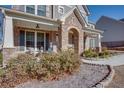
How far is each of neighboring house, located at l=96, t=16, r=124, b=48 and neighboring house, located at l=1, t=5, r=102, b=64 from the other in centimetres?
1603

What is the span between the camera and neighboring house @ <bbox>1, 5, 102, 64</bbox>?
1195 centimetres

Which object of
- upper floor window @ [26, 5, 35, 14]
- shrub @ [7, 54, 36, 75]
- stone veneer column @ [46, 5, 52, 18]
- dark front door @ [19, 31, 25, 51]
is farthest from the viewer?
stone veneer column @ [46, 5, 52, 18]

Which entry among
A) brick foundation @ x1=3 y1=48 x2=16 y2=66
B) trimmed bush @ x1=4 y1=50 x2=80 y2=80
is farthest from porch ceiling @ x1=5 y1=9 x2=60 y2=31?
trimmed bush @ x1=4 y1=50 x2=80 y2=80

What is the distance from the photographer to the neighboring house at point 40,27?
39.2 ft

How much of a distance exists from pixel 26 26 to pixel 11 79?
8412mm

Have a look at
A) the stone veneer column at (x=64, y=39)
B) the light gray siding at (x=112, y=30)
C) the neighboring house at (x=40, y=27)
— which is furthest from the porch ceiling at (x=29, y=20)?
the light gray siding at (x=112, y=30)

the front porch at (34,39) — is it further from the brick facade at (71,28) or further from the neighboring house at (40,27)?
the brick facade at (71,28)

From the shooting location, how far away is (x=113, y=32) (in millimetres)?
34812

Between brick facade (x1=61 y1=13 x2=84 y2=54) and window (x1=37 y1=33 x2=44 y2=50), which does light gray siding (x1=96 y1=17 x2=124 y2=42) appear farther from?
window (x1=37 y1=33 x2=44 y2=50)

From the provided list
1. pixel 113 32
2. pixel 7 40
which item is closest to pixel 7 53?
pixel 7 40

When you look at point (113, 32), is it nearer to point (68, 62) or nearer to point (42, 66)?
point (68, 62)
